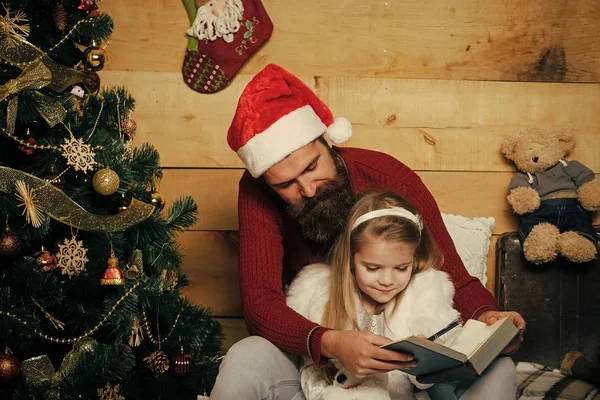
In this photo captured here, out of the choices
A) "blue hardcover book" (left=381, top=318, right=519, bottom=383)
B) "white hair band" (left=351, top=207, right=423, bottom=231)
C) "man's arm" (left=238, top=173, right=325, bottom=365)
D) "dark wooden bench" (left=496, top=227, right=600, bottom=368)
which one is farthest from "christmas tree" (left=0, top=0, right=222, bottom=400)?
"dark wooden bench" (left=496, top=227, right=600, bottom=368)

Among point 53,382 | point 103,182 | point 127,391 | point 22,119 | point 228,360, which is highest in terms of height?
point 22,119

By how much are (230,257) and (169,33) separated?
Result: 0.77 meters

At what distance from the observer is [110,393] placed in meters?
1.75

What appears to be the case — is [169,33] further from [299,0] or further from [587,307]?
[587,307]

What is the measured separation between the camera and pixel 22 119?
1.58 meters

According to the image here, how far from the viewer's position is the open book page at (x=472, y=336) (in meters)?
1.31

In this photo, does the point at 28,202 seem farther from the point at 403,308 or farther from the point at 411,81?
the point at 411,81

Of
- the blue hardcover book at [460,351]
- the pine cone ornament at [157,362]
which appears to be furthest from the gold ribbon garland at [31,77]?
the blue hardcover book at [460,351]

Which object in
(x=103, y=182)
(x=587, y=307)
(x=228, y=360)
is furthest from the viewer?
(x=587, y=307)

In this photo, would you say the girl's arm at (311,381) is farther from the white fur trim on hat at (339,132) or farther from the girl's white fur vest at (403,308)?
the white fur trim on hat at (339,132)

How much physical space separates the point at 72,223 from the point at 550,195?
1.45m

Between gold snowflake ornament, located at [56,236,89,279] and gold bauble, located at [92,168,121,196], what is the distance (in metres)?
0.14

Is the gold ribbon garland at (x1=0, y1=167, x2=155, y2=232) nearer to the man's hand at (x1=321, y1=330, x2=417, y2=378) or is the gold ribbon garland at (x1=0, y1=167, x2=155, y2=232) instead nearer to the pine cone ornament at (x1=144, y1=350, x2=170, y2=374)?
the pine cone ornament at (x1=144, y1=350, x2=170, y2=374)

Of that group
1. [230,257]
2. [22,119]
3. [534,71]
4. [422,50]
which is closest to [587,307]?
A: [534,71]
